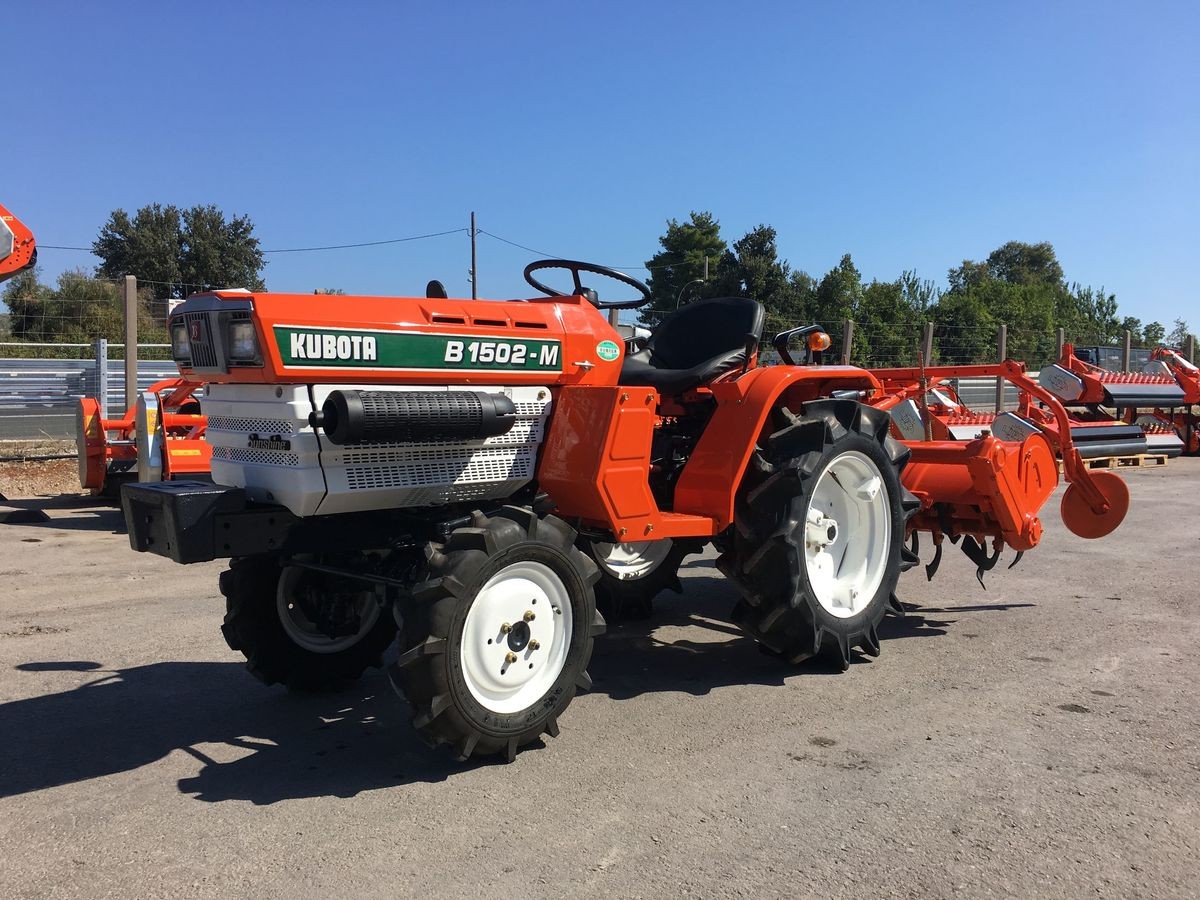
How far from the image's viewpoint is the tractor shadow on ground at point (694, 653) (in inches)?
168

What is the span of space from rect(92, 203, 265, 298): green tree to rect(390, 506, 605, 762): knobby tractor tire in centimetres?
3727

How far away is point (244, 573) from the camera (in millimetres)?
3924

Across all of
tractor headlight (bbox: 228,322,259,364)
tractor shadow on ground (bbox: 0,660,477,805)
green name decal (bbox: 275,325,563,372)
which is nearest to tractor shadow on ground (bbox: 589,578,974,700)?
tractor shadow on ground (bbox: 0,660,477,805)

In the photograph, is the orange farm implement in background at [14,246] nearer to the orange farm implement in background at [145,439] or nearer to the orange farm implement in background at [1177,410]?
the orange farm implement in background at [145,439]

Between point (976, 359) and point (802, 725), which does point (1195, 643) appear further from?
point (976, 359)

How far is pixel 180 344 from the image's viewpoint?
141 inches

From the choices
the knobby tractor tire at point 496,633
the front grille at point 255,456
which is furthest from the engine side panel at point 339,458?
the knobby tractor tire at point 496,633

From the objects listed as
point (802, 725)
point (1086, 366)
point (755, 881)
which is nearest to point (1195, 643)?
point (802, 725)

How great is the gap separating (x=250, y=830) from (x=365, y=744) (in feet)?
2.46

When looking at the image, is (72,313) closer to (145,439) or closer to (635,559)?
(145,439)

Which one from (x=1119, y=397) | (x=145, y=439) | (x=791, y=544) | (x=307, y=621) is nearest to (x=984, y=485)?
(x=791, y=544)

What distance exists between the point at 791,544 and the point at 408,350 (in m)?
1.76

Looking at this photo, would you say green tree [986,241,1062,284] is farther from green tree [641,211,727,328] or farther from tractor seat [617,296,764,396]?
tractor seat [617,296,764,396]

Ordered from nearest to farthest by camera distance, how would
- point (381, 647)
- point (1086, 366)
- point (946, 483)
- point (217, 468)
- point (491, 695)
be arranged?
point (491, 695), point (217, 468), point (381, 647), point (946, 483), point (1086, 366)
